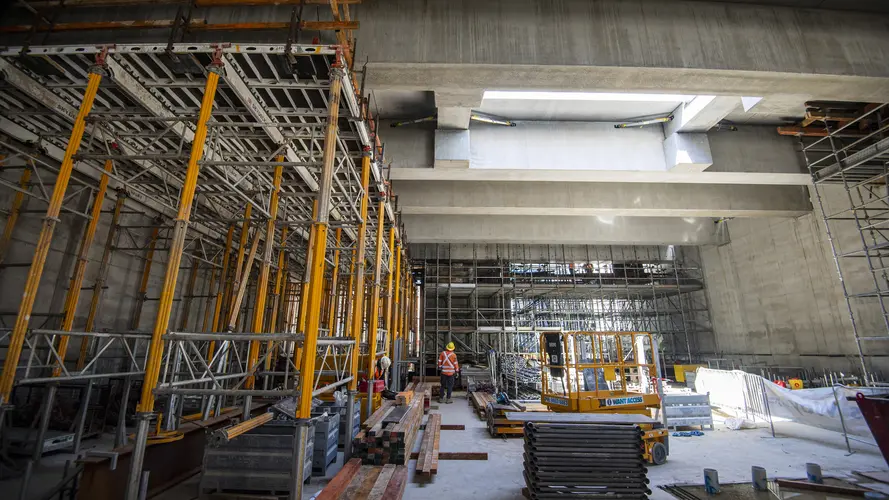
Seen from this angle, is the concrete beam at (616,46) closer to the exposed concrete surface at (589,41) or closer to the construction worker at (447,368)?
the exposed concrete surface at (589,41)

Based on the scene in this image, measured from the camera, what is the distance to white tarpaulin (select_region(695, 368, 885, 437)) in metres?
9.12

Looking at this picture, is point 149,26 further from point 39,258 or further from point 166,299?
point 166,299

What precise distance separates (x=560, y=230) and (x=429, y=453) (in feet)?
45.9

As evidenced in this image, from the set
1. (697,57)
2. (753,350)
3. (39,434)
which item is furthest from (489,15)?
(753,350)

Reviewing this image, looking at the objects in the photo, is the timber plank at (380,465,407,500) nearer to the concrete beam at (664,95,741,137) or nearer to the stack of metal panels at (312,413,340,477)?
the stack of metal panels at (312,413,340,477)

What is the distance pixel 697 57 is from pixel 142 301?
1642 cm

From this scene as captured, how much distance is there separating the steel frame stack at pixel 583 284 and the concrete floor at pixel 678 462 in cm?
1140

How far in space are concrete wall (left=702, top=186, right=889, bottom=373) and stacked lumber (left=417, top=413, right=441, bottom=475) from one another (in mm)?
15000

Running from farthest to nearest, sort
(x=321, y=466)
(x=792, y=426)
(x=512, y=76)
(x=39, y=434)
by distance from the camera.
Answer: (x=792, y=426), (x=512, y=76), (x=321, y=466), (x=39, y=434)

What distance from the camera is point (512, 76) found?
25.0 feet

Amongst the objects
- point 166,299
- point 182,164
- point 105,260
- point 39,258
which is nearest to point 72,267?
point 105,260

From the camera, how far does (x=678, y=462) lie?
7738 millimetres

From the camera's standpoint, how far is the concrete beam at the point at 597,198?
1422 centimetres

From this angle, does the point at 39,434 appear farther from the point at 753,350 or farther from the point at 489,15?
the point at 753,350
